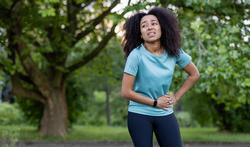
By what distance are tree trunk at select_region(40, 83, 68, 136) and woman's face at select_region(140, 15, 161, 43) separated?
12470 mm

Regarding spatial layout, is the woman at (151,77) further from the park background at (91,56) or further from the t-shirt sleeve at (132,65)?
the park background at (91,56)

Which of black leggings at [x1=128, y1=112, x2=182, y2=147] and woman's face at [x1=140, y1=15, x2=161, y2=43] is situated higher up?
woman's face at [x1=140, y1=15, x2=161, y2=43]

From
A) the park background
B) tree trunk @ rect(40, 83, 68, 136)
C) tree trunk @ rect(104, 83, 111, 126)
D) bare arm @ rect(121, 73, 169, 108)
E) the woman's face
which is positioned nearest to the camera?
bare arm @ rect(121, 73, 169, 108)

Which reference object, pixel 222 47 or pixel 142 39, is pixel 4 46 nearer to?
pixel 222 47

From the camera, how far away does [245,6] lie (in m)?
11.0

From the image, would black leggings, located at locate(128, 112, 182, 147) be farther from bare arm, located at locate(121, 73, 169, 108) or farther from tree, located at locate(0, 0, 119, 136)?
tree, located at locate(0, 0, 119, 136)

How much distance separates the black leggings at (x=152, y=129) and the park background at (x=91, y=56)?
2.24 m

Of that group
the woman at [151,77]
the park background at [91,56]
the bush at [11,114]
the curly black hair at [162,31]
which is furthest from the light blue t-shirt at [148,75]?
the bush at [11,114]

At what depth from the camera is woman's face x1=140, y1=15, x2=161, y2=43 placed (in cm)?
407

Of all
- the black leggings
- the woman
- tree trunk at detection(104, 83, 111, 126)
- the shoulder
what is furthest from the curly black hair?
tree trunk at detection(104, 83, 111, 126)

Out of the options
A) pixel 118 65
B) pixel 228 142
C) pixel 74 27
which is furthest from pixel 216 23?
pixel 118 65

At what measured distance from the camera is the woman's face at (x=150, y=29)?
407 centimetres

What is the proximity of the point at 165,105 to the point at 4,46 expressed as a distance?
11229 mm

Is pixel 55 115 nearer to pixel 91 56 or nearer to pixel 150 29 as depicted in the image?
pixel 91 56
